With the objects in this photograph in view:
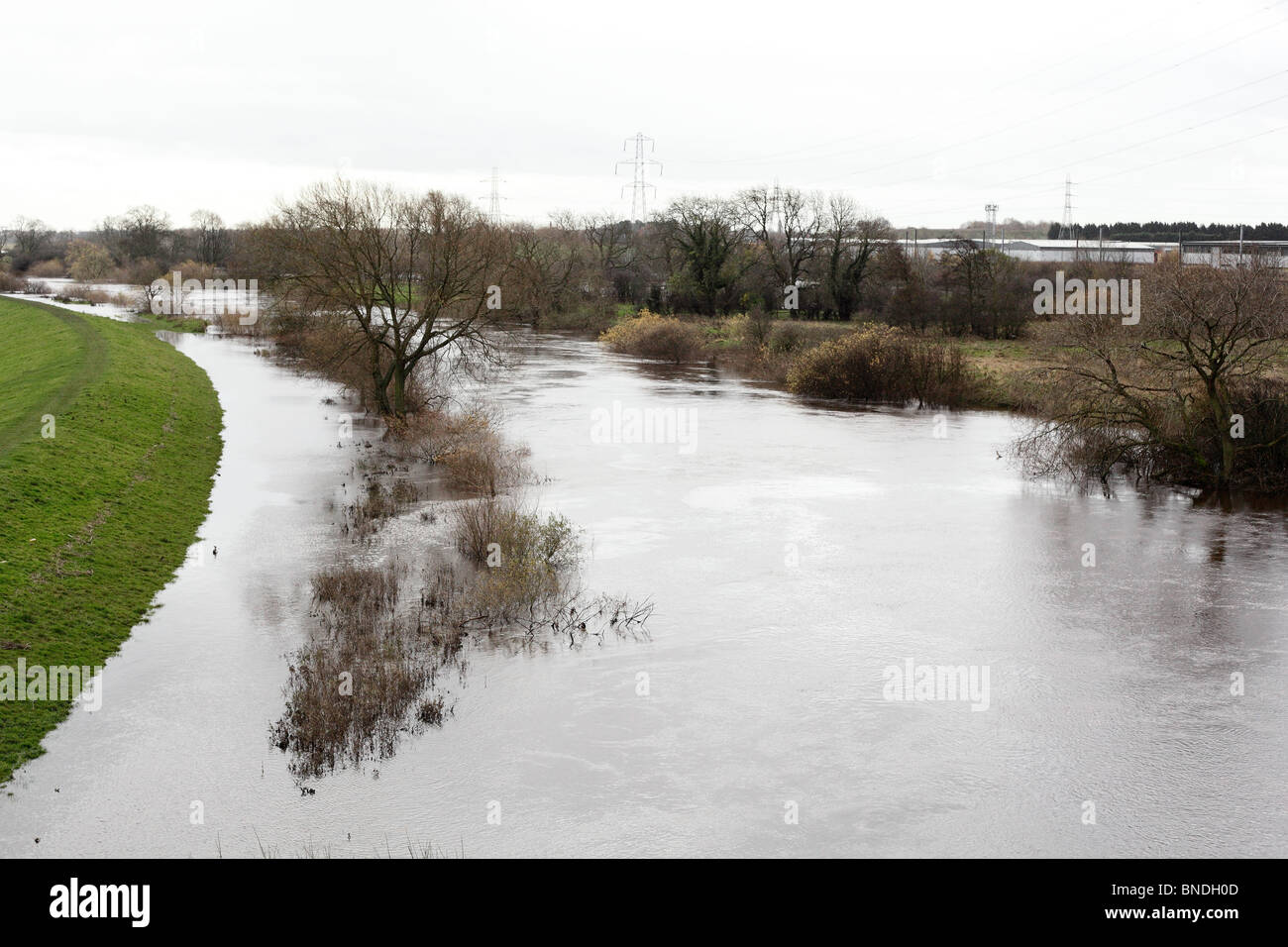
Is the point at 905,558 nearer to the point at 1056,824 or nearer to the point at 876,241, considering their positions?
the point at 1056,824

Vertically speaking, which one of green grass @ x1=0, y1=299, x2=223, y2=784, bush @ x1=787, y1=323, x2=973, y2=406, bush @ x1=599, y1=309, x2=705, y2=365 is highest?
bush @ x1=599, y1=309, x2=705, y2=365

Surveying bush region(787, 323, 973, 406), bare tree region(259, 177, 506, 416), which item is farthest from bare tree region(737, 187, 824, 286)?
bare tree region(259, 177, 506, 416)

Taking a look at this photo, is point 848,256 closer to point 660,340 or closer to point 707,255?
point 707,255

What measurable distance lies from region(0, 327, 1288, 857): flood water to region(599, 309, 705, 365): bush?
1394 inches

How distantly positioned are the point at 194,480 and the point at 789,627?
1609cm

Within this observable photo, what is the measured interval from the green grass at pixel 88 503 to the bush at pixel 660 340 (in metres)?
26.9

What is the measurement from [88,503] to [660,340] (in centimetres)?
4266

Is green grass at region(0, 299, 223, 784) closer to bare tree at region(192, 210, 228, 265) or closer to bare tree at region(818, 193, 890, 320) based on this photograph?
bare tree at region(818, 193, 890, 320)

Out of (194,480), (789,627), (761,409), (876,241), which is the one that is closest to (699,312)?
(876,241)

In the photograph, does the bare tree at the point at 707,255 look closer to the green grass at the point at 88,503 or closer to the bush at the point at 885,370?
the bush at the point at 885,370

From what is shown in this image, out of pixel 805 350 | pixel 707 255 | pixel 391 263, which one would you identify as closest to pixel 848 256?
pixel 707 255

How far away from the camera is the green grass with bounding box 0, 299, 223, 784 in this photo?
1445 centimetres

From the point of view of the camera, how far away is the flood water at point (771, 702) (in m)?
10.5
